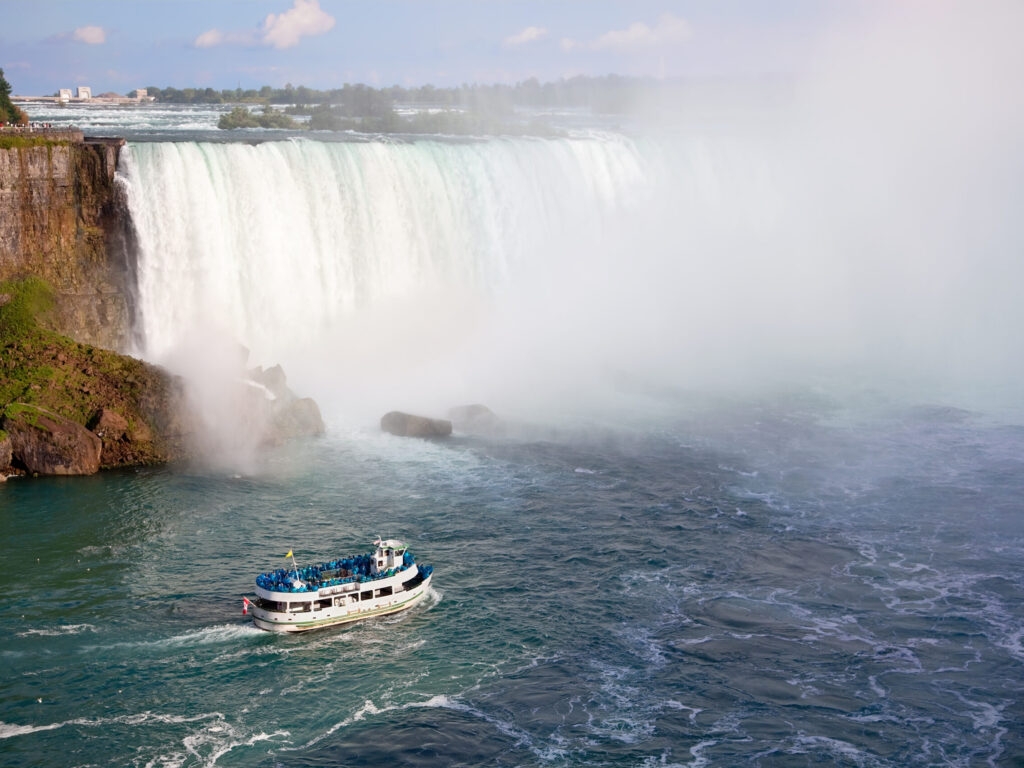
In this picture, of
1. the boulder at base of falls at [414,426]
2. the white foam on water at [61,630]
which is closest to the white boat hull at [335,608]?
the white foam on water at [61,630]

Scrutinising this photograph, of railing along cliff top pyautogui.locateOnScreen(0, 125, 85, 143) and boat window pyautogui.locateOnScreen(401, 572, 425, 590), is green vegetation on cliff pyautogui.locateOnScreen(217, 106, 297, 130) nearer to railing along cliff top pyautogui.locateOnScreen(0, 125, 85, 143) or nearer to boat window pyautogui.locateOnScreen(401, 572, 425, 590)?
railing along cliff top pyautogui.locateOnScreen(0, 125, 85, 143)

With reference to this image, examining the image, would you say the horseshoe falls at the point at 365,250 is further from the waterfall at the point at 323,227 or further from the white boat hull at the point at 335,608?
the white boat hull at the point at 335,608

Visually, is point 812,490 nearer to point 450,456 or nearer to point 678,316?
point 450,456

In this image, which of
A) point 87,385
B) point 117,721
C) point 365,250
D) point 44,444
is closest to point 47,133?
point 87,385

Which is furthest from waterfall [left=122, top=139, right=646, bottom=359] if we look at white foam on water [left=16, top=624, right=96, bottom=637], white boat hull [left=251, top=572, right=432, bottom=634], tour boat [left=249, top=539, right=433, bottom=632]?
white boat hull [left=251, top=572, right=432, bottom=634]

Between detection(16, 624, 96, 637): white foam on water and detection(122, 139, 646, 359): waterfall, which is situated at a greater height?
detection(122, 139, 646, 359): waterfall

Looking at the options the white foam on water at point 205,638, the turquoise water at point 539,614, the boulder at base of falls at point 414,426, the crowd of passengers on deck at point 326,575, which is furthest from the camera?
the boulder at base of falls at point 414,426
